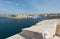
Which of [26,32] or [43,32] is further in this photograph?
[26,32]

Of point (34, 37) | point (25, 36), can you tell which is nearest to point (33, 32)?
point (34, 37)

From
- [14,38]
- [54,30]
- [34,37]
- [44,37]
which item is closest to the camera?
[44,37]

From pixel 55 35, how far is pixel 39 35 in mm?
956

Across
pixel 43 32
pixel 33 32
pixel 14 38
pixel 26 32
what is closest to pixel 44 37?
pixel 43 32

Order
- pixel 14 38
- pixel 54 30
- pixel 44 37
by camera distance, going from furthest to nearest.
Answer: pixel 54 30
pixel 14 38
pixel 44 37

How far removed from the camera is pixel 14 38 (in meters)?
3.42

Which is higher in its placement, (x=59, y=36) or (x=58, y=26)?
(x=58, y=26)

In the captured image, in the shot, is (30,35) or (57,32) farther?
(57,32)

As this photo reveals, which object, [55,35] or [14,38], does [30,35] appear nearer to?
[14,38]

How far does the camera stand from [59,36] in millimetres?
3844

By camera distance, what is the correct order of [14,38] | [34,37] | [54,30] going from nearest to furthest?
[34,37] → [14,38] → [54,30]

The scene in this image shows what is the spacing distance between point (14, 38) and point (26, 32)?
14.0 inches

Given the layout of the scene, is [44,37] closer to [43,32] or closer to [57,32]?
[43,32]

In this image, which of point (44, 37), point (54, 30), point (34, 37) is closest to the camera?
point (44, 37)
